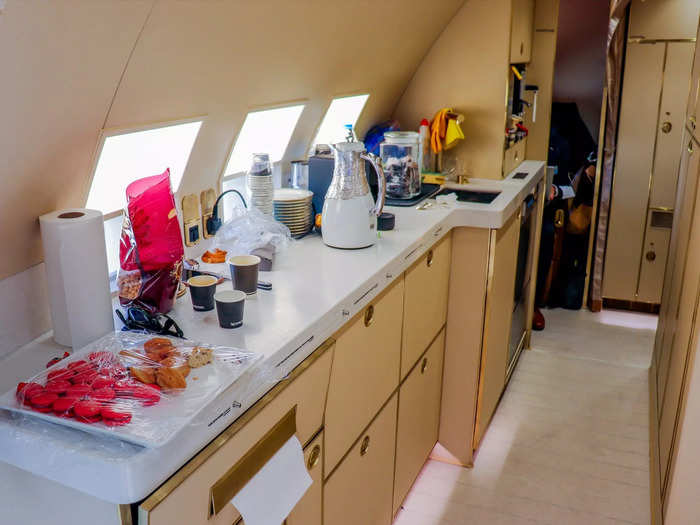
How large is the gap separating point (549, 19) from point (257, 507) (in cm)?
310

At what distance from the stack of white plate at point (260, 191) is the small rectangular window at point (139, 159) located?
224 mm

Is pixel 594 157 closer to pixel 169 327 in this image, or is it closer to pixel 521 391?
pixel 521 391

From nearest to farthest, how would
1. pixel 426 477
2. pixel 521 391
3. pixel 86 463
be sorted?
pixel 86 463 < pixel 426 477 < pixel 521 391

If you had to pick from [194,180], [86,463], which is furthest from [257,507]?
[194,180]

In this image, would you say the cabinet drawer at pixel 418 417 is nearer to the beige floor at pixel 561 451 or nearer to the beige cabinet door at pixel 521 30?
the beige floor at pixel 561 451

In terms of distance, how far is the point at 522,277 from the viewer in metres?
3.39

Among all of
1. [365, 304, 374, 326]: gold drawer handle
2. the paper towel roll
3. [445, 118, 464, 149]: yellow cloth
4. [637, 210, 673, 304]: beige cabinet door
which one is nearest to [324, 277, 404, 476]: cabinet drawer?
[365, 304, 374, 326]: gold drawer handle

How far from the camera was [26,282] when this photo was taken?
149 centimetres

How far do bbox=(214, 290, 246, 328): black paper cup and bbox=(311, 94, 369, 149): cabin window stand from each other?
1496 mm

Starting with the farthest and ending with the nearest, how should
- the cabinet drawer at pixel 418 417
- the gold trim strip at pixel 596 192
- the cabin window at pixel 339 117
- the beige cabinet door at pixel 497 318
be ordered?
the gold trim strip at pixel 596 192
the cabin window at pixel 339 117
the beige cabinet door at pixel 497 318
the cabinet drawer at pixel 418 417

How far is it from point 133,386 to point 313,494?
2.15ft

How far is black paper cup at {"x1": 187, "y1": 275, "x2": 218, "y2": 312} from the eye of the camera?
156 cm

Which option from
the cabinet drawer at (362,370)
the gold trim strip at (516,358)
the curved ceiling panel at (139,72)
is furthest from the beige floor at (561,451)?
the curved ceiling panel at (139,72)

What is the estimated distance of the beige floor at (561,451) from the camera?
100 inches
